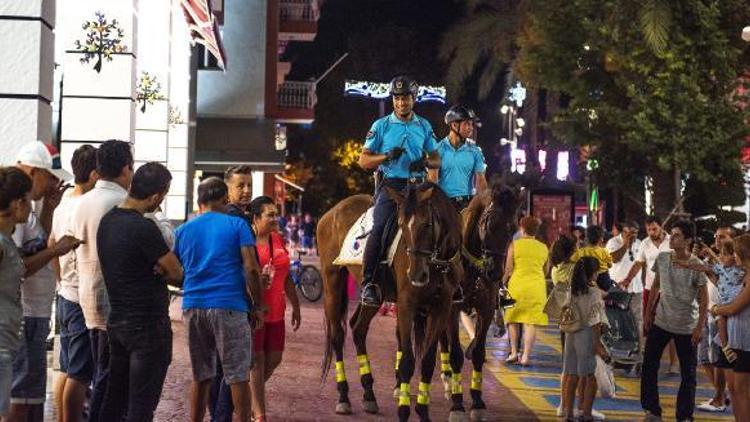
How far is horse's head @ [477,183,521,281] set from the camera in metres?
12.6

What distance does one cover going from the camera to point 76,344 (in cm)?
904

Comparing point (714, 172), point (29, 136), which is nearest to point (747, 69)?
point (714, 172)

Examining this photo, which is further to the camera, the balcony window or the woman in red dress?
the balcony window

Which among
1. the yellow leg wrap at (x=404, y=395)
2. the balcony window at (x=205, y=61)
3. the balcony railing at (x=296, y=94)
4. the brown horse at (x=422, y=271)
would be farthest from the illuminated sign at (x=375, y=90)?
the yellow leg wrap at (x=404, y=395)

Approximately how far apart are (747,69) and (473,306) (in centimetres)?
2290

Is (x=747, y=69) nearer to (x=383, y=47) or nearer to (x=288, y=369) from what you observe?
(x=288, y=369)

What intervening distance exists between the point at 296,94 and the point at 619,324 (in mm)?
29744

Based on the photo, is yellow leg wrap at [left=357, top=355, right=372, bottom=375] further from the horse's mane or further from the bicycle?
the bicycle

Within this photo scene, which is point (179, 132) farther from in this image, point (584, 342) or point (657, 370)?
point (657, 370)

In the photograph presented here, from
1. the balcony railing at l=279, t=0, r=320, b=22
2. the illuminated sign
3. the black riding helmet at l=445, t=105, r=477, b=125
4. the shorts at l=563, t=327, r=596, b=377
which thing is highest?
the balcony railing at l=279, t=0, r=320, b=22

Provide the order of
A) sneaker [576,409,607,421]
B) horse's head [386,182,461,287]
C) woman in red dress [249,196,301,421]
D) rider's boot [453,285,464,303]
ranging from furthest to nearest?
1. rider's boot [453,285,464,303]
2. sneaker [576,409,607,421]
3. horse's head [386,182,461,287]
4. woman in red dress [249,196,301,421]

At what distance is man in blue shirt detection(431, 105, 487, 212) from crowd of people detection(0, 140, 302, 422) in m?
3.63

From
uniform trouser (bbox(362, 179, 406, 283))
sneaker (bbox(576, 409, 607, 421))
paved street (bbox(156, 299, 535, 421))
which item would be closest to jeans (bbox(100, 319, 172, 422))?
paved street (bbox(156, 299, 535, 421))

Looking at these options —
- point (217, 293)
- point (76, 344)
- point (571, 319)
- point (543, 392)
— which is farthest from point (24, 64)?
point (543, 392)
